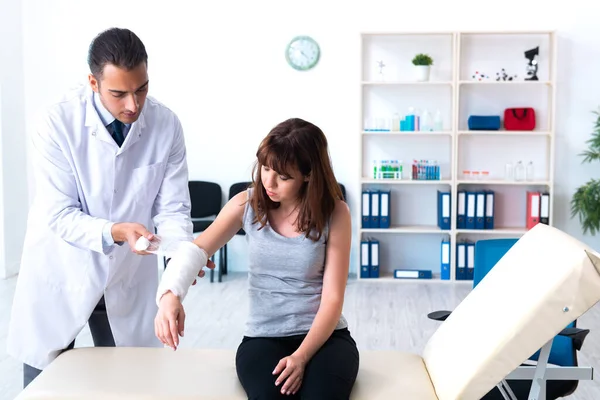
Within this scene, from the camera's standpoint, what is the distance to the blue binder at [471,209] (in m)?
5.13

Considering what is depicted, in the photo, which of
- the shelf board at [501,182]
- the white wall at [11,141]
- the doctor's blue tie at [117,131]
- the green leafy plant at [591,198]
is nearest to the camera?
the doctor's blue tie at [117,131]

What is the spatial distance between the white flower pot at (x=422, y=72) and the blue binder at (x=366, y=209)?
2.77 ft

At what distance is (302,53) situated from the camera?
5246 mm

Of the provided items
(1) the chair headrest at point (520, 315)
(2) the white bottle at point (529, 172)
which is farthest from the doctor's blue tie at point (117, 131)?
(2) the white bottle at point (529, 172)

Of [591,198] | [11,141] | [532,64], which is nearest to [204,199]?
[11,141]

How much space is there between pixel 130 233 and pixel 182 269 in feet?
0.54

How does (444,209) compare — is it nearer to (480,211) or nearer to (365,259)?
(480,211)

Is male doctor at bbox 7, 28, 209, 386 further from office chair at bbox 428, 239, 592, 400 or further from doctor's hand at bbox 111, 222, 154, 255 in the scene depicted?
office chair at bbox 428, 239, 592, 400

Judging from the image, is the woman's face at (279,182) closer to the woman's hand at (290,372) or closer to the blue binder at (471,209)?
the woman's hand at (290,372)

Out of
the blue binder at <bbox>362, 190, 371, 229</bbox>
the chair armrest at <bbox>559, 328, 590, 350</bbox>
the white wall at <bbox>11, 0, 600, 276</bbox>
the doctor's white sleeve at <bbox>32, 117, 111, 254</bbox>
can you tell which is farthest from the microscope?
the doctor's white sleeve at <bbox>32, 117, 111, 254</bbox>

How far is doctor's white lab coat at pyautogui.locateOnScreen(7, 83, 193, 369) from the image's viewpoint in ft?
6.81

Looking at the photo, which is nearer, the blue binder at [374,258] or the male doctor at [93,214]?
the male doctor at [93,214]

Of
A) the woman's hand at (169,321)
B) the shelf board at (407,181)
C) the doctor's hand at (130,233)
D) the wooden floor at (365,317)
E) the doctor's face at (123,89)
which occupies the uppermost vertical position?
the doctor's face at (123,89)

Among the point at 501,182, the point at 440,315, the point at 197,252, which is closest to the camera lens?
the point at 197,252
